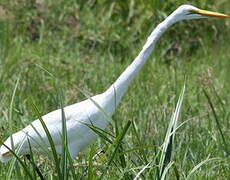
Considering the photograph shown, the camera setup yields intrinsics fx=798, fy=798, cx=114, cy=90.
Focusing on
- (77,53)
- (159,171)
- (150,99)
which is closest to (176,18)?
(159,171)

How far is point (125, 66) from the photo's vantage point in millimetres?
6824

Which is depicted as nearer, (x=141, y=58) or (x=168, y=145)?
(x=168, y=145)

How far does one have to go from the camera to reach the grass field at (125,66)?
4629 mm

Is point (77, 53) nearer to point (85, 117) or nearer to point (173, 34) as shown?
point (173, 34)

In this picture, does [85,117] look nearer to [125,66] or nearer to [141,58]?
[141,58]

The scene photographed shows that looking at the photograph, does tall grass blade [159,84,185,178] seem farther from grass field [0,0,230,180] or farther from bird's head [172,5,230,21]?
bird's head [172,5,230,21]

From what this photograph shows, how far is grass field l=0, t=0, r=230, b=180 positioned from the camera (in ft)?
15.2

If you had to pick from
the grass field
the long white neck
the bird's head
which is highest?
the bird's head

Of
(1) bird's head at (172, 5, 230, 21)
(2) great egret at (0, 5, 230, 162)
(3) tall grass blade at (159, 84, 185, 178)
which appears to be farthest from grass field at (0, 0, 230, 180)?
(1) bird's head at (172, 5, 230, 21)

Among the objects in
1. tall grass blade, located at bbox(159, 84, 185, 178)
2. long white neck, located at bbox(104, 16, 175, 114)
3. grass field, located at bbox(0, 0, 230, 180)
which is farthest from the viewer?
grass field, located at bbox(0, 0, 230, 180)

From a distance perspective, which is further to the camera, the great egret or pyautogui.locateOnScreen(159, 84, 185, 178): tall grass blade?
the great egret

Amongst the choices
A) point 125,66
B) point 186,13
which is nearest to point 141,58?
point 186,13

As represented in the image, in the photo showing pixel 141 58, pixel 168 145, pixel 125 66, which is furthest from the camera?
pixel 125 66

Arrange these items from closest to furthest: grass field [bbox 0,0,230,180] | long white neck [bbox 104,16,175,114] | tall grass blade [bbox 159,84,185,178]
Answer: tall grass blade [bbox 159,84,185,178]
long white neck [bbox 104,16,175,114]
grass field [bbox 0,0,230,180]
